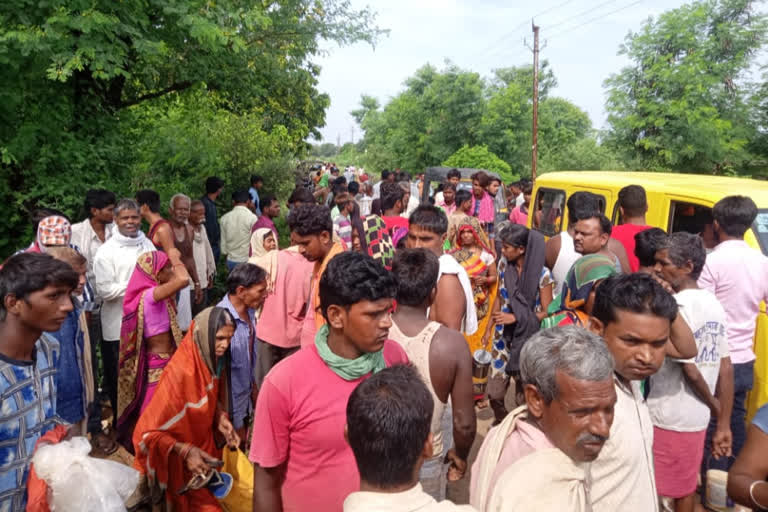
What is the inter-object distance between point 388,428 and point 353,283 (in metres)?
0.68

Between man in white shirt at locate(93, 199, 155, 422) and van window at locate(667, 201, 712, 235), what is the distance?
457cm

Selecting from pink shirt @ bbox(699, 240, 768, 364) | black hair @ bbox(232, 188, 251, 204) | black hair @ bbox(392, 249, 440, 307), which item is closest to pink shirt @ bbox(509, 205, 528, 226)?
black hair @ bbox(232, 188, 251, 204)

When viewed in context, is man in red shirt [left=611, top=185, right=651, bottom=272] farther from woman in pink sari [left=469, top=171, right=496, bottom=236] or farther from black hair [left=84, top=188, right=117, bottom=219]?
woman in pink sari [left=469, top=171, right=496, bottom=236]

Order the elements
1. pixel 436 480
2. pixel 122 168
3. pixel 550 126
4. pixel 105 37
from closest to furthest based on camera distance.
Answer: pixel 436 480 < pixel 105 37 < pixel 122 168 < pixel 550 126

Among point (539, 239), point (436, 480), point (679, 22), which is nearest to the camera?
point (436, 480)

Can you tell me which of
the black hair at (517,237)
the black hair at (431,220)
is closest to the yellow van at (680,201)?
the black hair at (517,237)

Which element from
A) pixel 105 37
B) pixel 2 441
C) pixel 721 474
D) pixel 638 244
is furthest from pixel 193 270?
pixel 721 474

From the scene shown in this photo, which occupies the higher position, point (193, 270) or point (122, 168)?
point (122, 168)

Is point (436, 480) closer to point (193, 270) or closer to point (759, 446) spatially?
point (759, 446)

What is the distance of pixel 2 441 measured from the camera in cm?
226

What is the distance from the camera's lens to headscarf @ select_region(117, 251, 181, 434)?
3.83 m

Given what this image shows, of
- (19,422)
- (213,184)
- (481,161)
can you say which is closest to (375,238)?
(19,422)

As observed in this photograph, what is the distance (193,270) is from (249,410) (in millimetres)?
2750

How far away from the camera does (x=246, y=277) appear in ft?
11.1
